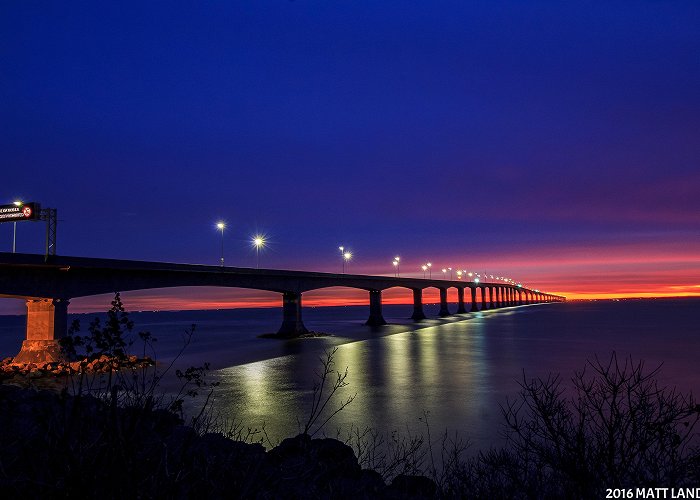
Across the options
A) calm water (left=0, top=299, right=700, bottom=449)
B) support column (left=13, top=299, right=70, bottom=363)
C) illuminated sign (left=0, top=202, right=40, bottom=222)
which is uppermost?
illuminated sign (left=0, top=202, right=40, bottom=222)

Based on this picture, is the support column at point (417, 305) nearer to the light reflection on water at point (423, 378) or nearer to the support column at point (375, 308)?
the support column at point (375, 308)

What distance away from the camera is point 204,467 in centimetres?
564

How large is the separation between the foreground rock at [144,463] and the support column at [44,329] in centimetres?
2433

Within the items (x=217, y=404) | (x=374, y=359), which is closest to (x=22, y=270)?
(x=217, y=404)

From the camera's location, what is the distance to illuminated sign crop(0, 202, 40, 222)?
36.2m

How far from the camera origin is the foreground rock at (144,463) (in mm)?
4141

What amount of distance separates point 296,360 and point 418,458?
100.0ft

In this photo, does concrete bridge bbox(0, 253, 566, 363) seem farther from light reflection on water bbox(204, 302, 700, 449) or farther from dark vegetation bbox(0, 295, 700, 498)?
dark vegetation bbox(0, 295, 700, 498)

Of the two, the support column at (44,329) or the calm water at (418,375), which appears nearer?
the calm water at (418,375)

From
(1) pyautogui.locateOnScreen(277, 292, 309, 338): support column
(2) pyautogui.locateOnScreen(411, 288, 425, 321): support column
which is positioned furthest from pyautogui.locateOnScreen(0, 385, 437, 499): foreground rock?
(2) pyautogui.locateOnScreen(411, 288, 425, 321): support column

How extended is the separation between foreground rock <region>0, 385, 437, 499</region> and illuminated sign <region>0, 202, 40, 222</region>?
2626cm

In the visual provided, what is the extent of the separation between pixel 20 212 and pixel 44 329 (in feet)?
27.3

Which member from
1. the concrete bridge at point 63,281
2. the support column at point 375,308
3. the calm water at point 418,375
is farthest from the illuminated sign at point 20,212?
the support column at point 375,308

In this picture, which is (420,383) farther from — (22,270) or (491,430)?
(22,270)
